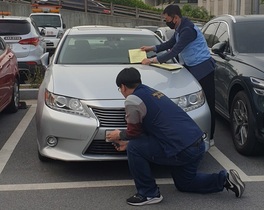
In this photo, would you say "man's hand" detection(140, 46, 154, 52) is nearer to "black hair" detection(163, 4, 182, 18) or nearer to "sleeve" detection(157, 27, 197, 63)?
"sleeve" detection(157, 27, 197, 63)

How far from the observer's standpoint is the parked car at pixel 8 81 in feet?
23.3

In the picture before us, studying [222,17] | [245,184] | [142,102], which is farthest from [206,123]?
[222,17]

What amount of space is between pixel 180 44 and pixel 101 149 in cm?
175

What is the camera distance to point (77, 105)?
4.95m

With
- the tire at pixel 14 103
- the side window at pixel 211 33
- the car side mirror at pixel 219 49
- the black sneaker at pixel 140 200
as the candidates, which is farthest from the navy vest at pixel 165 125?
the tire at pixel 14 103

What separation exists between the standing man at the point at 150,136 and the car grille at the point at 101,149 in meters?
0.38

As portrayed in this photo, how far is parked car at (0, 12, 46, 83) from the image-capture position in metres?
10.3

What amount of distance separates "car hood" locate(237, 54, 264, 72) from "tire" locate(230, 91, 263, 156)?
350mm

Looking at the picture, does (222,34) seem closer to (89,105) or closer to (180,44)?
(180,44)

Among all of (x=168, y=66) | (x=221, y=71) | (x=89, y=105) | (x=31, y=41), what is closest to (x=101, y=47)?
(x=168, y=66)

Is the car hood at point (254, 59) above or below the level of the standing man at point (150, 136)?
above

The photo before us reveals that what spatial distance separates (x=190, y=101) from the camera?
520 centimetres

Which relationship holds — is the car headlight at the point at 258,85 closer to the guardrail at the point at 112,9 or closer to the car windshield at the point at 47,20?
the car windshield at the point at 47,20

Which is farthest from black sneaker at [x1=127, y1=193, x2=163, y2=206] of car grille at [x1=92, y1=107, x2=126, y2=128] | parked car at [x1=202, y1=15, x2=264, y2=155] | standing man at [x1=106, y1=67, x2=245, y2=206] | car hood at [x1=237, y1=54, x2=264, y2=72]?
car hood at [x1=237, y1=54, x2=264, y2=72]
